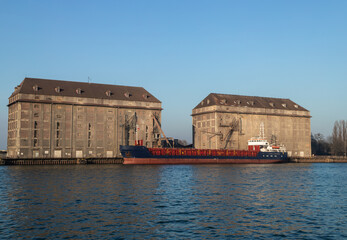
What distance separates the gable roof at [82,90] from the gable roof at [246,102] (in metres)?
19.2

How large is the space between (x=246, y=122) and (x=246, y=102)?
7247mm

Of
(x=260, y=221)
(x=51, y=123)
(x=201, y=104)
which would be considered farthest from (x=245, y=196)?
(x=201, y=104)

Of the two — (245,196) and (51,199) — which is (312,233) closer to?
(245,196)

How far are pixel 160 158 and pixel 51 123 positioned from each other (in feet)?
87.6

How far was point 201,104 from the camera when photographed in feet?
387

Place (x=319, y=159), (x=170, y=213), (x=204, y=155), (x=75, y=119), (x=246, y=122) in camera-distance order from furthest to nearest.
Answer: (x=319, y=159), (x=246, y=122), (x=204, y=155), (x=75, y=119), (x=170, y=213)

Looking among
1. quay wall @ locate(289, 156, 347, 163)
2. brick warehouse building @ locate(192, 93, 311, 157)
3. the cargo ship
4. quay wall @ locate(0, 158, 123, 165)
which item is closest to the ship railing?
the cargo ship

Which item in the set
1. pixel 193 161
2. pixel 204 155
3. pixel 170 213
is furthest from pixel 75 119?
pixel 170 213

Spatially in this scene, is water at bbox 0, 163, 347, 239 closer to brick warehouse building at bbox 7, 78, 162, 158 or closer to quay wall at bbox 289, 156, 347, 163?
brick warehouse building at bbox 7, 78, 162, 158

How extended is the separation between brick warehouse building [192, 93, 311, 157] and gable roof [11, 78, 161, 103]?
1862 centimetres

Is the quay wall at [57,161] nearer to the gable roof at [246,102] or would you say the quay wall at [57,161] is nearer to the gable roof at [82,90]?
the gable roof at [82,90]

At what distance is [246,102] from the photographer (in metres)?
116

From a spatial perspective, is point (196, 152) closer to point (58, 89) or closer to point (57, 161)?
point (57, 161)

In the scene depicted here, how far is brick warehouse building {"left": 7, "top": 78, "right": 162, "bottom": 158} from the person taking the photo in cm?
8700
